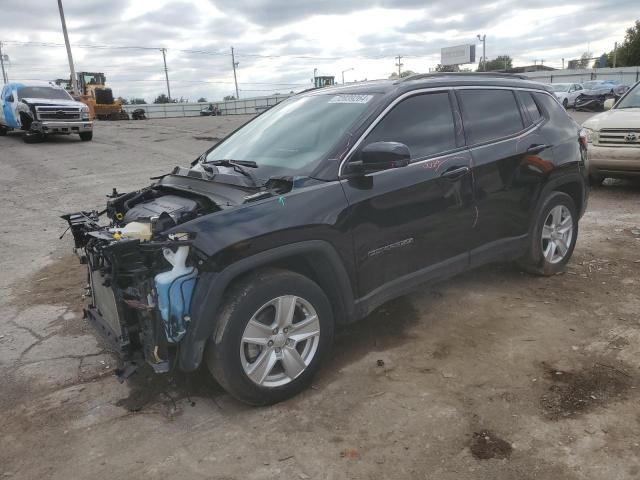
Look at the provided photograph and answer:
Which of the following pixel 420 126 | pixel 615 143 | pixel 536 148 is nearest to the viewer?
pixel 420 126

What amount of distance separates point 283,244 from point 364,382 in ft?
3.53

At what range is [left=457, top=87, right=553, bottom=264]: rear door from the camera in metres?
4.19

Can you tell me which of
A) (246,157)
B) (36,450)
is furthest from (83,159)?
(36,450)

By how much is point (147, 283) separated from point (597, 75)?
57677mm

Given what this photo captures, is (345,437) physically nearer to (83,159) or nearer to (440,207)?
(440,207)

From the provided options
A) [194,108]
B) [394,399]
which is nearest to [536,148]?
[394,399]

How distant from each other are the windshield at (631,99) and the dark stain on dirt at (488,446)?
27.3 ft

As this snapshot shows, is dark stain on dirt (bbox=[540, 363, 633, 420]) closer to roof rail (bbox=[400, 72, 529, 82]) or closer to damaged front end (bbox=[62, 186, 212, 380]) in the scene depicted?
damaged front end (bbox=[62, 186, 212, 380])

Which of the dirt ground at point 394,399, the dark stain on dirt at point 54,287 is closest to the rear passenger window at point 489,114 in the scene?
the dirt ground at point 394,399

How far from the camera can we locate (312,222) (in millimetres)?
3168

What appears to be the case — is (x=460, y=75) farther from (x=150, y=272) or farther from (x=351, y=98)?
(x=150, y=272)

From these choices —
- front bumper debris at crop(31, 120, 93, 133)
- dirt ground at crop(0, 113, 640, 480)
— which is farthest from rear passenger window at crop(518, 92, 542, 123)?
front bumper debris at crop(31, 120, 93, 133)

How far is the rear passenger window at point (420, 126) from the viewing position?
3703 millimetres

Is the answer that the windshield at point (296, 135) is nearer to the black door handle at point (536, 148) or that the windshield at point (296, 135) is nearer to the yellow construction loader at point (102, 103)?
the black door handle at point (536, 148)
